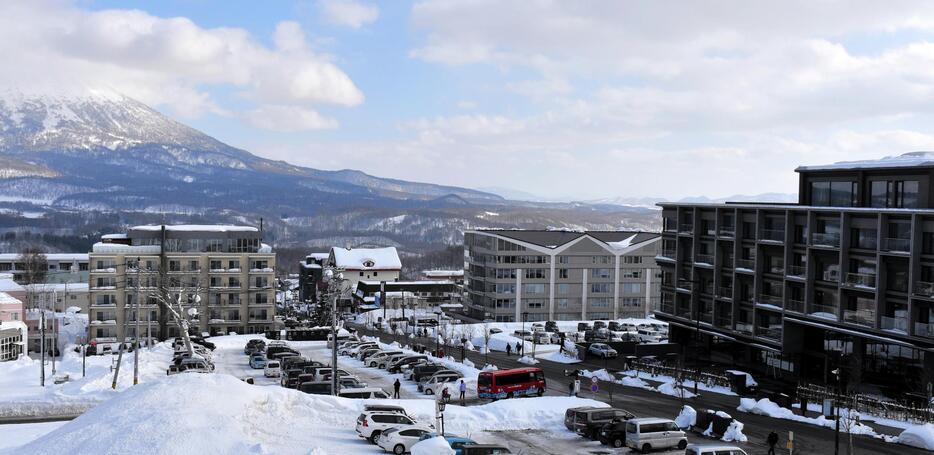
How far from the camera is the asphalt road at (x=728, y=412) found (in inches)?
1218

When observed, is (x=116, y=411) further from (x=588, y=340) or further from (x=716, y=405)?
(x=588, y=340)

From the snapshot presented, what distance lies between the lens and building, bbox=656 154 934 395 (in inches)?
1702

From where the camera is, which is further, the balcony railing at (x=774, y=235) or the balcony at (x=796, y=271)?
the balcony railing at (x=774, y=235)

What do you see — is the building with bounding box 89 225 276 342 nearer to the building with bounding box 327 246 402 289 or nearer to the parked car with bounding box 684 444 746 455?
the building with bounding box 327 246 402 289

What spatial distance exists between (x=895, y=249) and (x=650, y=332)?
37849 millimetres

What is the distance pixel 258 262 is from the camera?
86.7 meters

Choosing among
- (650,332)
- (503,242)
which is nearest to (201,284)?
(503,242)

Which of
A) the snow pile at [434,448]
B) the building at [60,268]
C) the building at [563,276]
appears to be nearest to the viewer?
the snow pile at [434,448]

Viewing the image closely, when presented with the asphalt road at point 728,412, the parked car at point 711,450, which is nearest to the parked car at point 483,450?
the parked car at point 711,450

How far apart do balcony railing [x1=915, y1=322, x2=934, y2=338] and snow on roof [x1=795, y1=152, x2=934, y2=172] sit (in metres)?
8.87

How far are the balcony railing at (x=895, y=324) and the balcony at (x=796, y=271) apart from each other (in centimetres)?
632

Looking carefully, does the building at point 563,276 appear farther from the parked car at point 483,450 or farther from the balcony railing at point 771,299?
the parked car at point 483,450

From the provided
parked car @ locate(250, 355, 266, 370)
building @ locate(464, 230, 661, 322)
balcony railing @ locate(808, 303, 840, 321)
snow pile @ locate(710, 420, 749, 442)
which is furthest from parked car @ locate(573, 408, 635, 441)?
building @ locate(464, 230, 661, 322)

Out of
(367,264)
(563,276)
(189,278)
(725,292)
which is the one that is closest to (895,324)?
(725,292)
